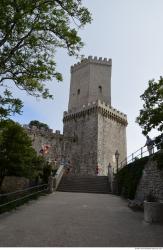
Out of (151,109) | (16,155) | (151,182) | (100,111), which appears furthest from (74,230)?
(100,111)

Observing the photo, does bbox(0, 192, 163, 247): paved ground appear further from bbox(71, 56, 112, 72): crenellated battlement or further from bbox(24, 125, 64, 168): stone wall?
bbox(71, 56, 112, 72): crenellated battlement

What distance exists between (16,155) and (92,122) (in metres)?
22.5

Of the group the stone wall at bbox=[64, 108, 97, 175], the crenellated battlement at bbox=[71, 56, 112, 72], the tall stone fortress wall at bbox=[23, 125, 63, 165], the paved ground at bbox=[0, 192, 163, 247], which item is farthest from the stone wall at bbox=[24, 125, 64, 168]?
the paved ground at bbox=[0, 192, 163, 247]

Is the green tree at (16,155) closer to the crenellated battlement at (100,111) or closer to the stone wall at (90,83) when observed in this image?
the crenellated battlement at (100,111)

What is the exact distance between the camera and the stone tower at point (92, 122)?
39844mm

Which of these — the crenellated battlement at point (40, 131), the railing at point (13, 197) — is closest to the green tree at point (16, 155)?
the railing at point (13, 197)

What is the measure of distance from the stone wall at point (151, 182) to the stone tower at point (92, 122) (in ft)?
70.2

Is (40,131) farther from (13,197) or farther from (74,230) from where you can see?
(74,230)

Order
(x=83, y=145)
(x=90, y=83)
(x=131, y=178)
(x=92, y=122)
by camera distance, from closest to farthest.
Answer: (x=131, y=178) → (x=83, y=145) → (x=92, y=122) → (x=90, y=83)

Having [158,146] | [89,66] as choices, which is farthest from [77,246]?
[89,66]

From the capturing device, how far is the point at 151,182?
14945 millimetres

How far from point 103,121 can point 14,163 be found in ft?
77.8

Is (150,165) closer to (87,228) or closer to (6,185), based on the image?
(87,228)

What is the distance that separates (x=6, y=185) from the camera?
22.6m
